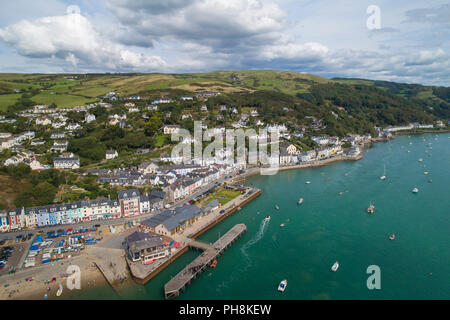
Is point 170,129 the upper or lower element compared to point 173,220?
upper

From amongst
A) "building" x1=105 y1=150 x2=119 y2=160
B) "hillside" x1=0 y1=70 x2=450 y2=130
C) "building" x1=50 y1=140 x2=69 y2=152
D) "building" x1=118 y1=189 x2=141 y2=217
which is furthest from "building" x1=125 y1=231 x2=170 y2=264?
"hillside" x1=0 y1=70 x2=450 y2=130

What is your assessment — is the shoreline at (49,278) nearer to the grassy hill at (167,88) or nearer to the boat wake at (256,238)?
the boat wake at (256,238)

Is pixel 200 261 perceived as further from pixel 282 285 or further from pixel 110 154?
pixel 110 154

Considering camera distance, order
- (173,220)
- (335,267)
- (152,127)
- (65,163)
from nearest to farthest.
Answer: (335,267) < (173,220) < (65,163) < (152,127)

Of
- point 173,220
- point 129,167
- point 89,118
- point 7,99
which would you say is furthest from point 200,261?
point 7,99

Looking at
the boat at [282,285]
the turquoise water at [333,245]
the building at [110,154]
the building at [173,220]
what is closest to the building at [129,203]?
the building at [173,220]
